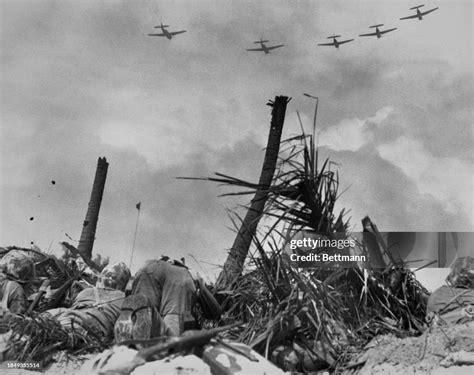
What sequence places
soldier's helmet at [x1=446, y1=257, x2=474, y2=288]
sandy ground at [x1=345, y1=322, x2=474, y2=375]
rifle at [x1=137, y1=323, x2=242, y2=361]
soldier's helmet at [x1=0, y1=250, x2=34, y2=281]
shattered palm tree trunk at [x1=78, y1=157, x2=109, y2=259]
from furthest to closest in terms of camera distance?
shattered palm tree trunk at [x1=78, y1=157, x2=109, y2=259]
soldier's helmet at [x1=0, y1=250, x2=34, y2=281]
soldier's helmet at [x1=446, y1=257, x2=474, y2=288]
sandy ground at [x1=345, y1=322, x2=474, y2=375]
rifle at [x1=137, y1=323, x2=242, y2=361]

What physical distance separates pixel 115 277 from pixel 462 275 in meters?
3.47

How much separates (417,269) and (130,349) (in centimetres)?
290

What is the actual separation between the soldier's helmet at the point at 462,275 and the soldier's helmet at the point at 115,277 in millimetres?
3275

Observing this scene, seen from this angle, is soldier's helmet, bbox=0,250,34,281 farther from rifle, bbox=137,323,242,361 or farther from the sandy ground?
the sandy ground

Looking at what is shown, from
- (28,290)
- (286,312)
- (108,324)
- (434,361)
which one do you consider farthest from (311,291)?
(28,290)

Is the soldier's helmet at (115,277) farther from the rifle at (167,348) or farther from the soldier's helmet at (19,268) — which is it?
the rifle at (167,348)

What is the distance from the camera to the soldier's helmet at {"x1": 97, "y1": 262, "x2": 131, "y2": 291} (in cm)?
856

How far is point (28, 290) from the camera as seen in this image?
28.9 ft

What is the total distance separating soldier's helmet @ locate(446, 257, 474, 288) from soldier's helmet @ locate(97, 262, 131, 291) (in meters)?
3.27

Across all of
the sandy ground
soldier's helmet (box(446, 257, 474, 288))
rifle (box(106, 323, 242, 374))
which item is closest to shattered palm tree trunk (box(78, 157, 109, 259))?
soldier's helmet (box(446, 257, 474, 288))

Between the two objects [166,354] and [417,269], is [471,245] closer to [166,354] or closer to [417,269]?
[417,269]

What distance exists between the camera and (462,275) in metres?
7.42

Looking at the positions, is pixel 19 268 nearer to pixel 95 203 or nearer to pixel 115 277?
pixel 115 277

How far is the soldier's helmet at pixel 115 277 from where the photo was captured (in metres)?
8.56
